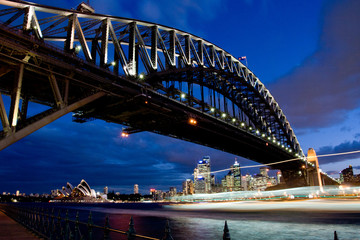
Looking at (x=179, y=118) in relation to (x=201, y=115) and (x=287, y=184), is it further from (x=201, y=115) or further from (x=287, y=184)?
(x=287, y=184)

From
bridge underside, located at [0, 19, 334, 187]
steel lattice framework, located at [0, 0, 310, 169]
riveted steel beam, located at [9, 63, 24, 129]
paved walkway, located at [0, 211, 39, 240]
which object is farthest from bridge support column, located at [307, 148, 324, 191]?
paved walkway, located at [0, 211, 39, 240]

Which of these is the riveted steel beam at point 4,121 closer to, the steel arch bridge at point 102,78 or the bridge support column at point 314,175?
the steel arch bridge at point 102,78

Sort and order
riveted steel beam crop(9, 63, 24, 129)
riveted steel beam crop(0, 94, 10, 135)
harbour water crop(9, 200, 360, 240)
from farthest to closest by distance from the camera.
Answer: riveted steel beam crop(9, 63, 24, 129), riveted steel beam crop(0, 94, 10, 135), harbour water crop(9, 200, 360, 240)

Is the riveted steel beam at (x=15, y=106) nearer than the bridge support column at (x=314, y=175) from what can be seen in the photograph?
Yes

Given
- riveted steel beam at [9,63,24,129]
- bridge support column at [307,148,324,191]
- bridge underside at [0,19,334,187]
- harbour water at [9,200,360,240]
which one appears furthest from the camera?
bridge support column at [307,148,324,191]

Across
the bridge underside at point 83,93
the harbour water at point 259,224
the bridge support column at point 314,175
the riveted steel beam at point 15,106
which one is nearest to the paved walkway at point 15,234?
the harbour water at point 259,224

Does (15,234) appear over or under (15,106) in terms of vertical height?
under

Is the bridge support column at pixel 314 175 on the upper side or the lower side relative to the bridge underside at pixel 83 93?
lower

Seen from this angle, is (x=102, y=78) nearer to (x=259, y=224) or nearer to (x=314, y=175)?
(x=259, y=224)

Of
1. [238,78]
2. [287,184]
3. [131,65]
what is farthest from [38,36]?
[287,184]

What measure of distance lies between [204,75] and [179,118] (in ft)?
50.9

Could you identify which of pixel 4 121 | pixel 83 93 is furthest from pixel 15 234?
pixel 83 93

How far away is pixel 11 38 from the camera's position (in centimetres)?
2028

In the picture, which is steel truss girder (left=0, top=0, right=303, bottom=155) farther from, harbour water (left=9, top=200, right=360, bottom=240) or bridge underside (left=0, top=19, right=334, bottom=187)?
harbour water (left=9, top=200, right=360, bottom=240)
